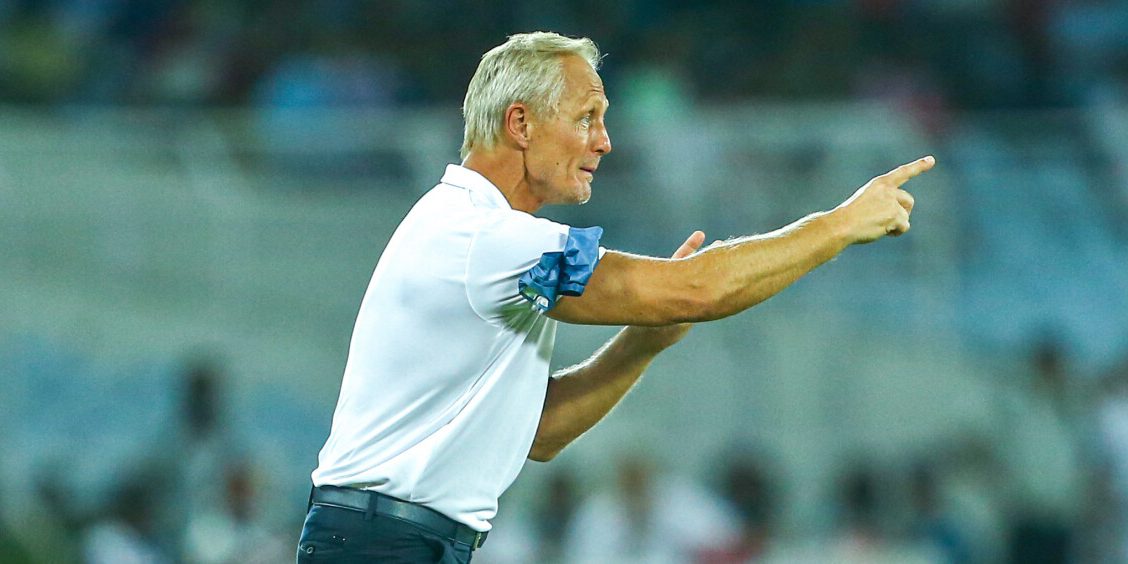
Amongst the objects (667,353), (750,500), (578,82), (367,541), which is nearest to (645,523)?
(750,500)

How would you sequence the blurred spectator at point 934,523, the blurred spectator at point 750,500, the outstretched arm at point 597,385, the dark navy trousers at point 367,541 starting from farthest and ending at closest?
1. the blurred spectator at point 934,523
2. the blurred spectator at point 750,500
3. the outstretched arm at point 597,385
4. the dark navy trousers at point 367,541

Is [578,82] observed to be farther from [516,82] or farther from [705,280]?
[705,280]

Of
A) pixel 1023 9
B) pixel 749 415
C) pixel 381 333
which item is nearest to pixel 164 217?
pixel 749 415

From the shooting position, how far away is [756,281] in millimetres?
4262

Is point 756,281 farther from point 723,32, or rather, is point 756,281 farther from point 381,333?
point 723,32

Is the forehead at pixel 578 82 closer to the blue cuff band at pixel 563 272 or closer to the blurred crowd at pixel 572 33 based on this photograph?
the blue cuff band at pixel 563 272

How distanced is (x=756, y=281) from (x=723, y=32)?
9687 millimetres

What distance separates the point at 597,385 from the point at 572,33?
29.4 feet

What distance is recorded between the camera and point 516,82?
4672 mm

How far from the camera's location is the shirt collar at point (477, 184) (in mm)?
4598

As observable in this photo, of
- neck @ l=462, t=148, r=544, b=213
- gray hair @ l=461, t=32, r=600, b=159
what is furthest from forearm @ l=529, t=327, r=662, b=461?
gray hair @ l=461, t=32, r=600, b=159

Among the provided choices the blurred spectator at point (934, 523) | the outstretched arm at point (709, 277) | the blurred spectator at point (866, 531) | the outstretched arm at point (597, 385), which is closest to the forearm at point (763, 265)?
the outstretched arm at point (709, 277)

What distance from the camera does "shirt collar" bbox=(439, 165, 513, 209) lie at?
4.60 m

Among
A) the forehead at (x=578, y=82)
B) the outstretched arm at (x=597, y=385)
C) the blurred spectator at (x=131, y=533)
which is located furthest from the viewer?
the blurred spectator at (x=131, y=533)
